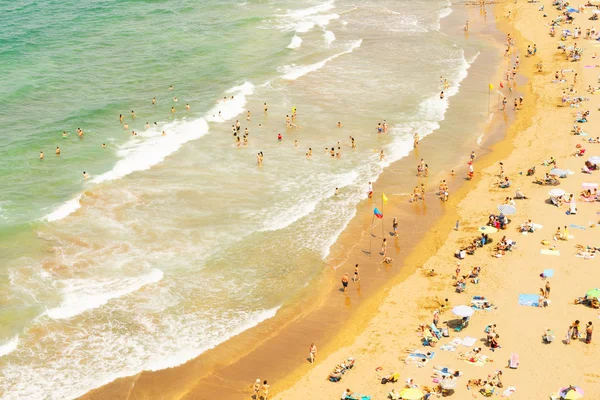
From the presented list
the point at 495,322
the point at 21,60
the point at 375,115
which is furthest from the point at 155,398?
the point at 21,60

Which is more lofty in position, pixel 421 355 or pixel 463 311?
pixel 463 311

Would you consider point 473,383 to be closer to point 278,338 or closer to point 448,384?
point 448,384

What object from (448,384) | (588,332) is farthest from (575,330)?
(448,384)

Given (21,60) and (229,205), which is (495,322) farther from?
(21,60)

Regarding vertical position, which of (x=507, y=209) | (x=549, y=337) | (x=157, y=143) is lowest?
(x=549, y=337)

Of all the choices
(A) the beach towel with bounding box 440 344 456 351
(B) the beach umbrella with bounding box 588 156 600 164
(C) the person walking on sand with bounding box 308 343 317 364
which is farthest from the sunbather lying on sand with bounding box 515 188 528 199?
(C) the person walking on sand with bounding box 308 343 317 364

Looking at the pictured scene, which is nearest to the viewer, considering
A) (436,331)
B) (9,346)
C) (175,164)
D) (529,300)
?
(436,331)

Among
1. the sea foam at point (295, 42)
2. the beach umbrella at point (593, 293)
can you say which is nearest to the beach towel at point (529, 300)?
the beach umbrella at point (593, 293)
